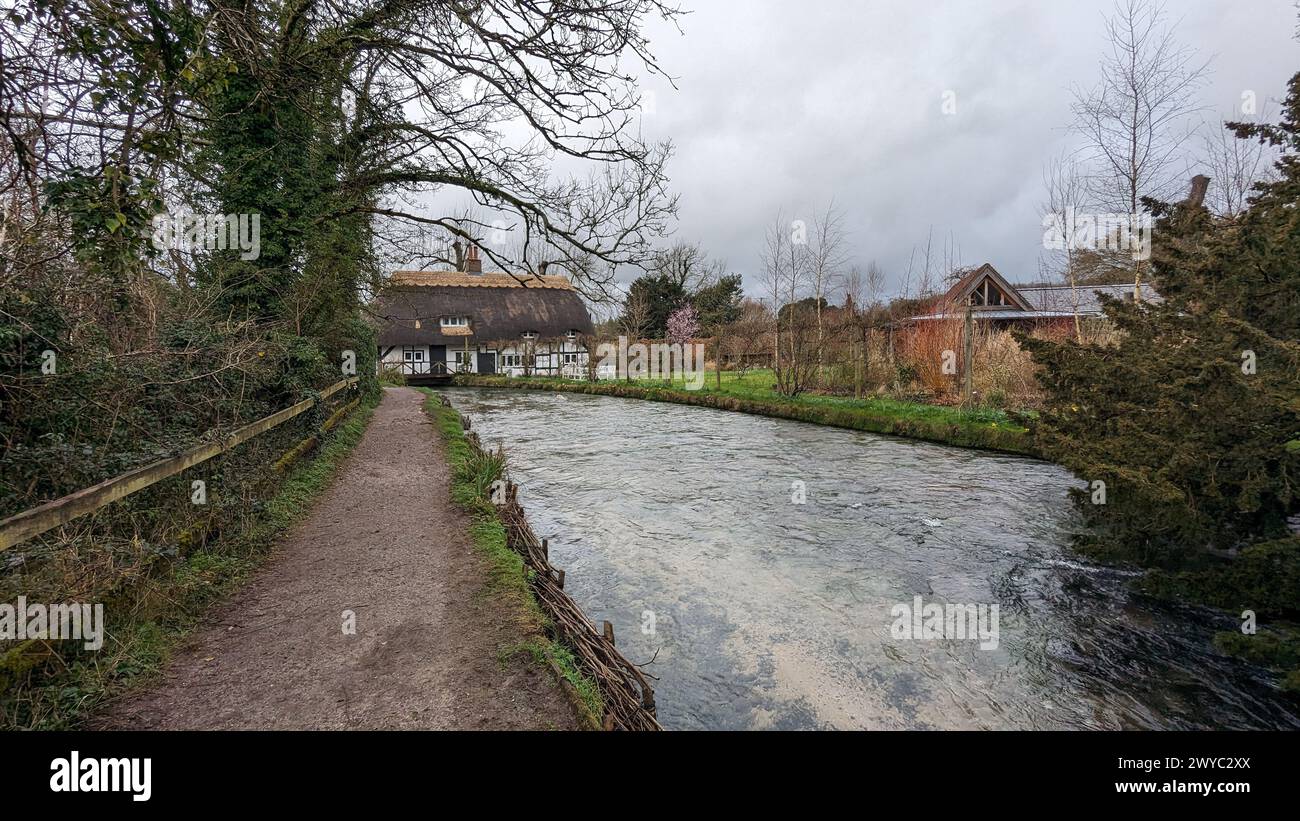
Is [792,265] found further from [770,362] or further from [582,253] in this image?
[582,253]

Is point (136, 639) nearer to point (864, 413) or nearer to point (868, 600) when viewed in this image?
point (868, 600)

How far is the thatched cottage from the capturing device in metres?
36.4

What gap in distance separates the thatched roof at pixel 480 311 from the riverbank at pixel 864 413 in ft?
48.8

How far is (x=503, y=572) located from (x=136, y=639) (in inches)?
94.2

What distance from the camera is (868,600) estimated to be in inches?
213

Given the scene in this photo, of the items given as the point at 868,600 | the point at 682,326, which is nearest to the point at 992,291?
the point at 682,326

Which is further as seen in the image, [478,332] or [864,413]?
[478,332]

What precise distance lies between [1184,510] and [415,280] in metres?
39.7

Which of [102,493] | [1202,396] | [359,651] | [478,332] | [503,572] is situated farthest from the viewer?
[478,332]

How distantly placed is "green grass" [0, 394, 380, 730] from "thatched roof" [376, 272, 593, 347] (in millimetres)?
32109

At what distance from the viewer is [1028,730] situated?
11.7ft

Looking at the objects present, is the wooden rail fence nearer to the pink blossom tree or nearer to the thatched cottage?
the thatched cottage

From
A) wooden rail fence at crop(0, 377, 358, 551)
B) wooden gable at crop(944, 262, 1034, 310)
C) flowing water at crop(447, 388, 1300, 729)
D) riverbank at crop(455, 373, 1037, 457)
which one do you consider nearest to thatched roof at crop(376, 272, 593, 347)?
riverbank at crop(455, 373, 1037, 457)
